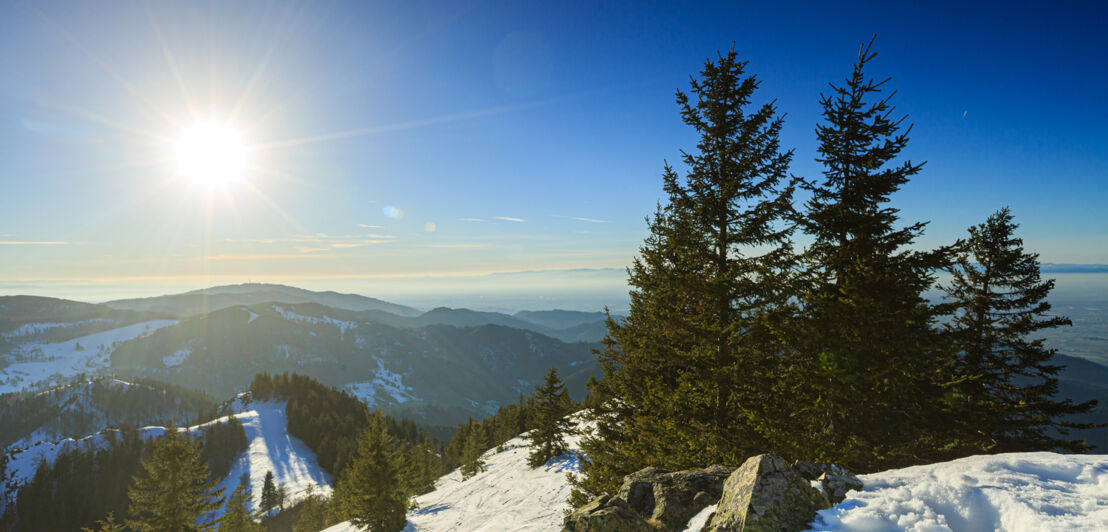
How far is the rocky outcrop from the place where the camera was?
7.88 metres

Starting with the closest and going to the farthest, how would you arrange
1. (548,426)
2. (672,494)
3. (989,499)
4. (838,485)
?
(989,499) → (838,485) → (672,494) → (548,426)

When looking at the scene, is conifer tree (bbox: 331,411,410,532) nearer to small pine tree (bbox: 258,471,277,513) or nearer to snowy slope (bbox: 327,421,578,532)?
snowy slope (bbox: 327,421,578,532)

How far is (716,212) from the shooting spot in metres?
11.2

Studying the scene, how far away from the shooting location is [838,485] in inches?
275

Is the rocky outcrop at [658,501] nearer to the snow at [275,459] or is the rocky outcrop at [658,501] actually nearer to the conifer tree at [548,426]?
the conifer tree at [548,426]

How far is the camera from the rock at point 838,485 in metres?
6.74

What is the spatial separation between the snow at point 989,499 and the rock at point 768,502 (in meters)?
0.28

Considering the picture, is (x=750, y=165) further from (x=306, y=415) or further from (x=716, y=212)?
(x=306, y=415)

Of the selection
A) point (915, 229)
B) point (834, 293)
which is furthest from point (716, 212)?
point (915, 229)

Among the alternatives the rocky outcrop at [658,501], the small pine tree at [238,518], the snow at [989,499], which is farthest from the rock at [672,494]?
the small pine tree at [238,518]

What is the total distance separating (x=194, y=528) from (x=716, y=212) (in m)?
33.3

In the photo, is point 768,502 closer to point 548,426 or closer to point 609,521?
point 609,521

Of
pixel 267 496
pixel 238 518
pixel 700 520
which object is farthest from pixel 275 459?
pixel 700 520

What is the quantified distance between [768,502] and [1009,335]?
1945cm
